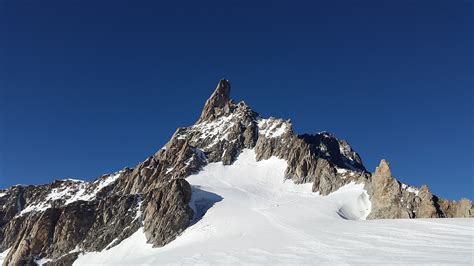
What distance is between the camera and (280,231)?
6625cm

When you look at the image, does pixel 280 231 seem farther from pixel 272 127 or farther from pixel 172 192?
pixel 272 127

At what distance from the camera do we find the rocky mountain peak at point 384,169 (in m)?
89.2

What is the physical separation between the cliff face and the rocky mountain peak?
0.59 feet

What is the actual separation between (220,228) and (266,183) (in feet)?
125

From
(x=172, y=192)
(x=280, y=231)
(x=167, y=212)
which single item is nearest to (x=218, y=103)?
(x=172, y=192)

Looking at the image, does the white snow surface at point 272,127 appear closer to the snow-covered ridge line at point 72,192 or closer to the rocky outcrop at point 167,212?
the snow-covered ridge line at point 72,192

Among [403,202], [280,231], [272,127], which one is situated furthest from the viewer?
[272,127]

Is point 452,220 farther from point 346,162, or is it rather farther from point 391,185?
point 346,162

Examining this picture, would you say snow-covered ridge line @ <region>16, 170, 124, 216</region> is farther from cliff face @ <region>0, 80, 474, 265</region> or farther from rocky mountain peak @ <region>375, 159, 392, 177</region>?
rocky mountain peak @ <region>375, 159, 392, 177</region>

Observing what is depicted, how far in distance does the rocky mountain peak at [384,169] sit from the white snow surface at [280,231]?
23.2 feet

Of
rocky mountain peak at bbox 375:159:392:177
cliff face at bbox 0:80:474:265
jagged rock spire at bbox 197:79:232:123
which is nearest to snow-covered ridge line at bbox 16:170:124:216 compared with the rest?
cliff face at bbox 0:80:474:265

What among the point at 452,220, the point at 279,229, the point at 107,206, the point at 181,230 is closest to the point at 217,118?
the point at 107,206

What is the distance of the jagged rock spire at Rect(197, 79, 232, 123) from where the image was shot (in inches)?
6909

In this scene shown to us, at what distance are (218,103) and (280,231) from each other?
119952mm
